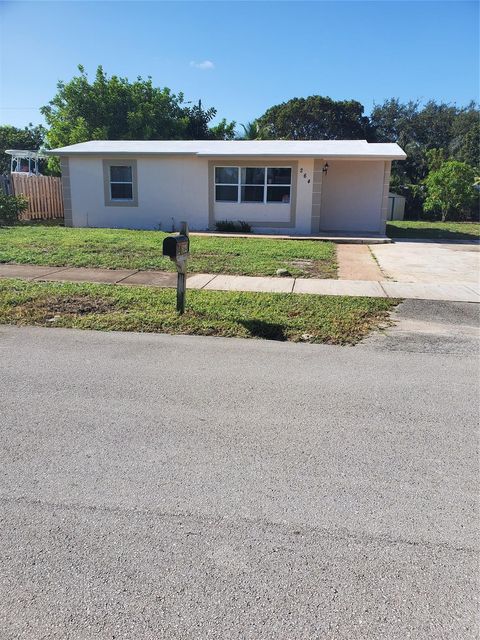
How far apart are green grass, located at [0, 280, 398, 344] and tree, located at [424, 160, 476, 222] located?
18.9 m

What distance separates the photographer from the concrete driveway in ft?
34.3

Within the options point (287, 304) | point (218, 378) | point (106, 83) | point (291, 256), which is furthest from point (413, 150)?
point (218, 378)

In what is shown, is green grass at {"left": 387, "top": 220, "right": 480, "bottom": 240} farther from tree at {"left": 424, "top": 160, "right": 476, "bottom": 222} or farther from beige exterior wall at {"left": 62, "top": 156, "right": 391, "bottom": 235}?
tree at {"left": 424, "top": 160, "right": 476, "bottom": 222}

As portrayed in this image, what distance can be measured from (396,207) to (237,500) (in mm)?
26361

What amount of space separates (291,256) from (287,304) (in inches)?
196

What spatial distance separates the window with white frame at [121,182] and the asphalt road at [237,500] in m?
15.1

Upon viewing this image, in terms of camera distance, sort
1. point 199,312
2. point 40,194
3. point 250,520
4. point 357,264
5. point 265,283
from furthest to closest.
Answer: point 40,194 < point 357,264 < point 265,283 < point 199,312 < point 250,520

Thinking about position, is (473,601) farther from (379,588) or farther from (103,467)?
(103,467)

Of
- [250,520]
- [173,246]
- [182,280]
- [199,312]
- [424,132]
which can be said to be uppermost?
[424,132]

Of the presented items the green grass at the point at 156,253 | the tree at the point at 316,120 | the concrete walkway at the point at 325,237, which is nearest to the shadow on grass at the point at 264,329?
the green grass at the point at 156,253

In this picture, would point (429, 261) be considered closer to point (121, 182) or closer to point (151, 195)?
point (151, 195)

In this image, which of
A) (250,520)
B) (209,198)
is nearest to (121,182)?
(209,198)

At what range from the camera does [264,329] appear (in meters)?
6.50

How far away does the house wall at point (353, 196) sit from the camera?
19359mm
